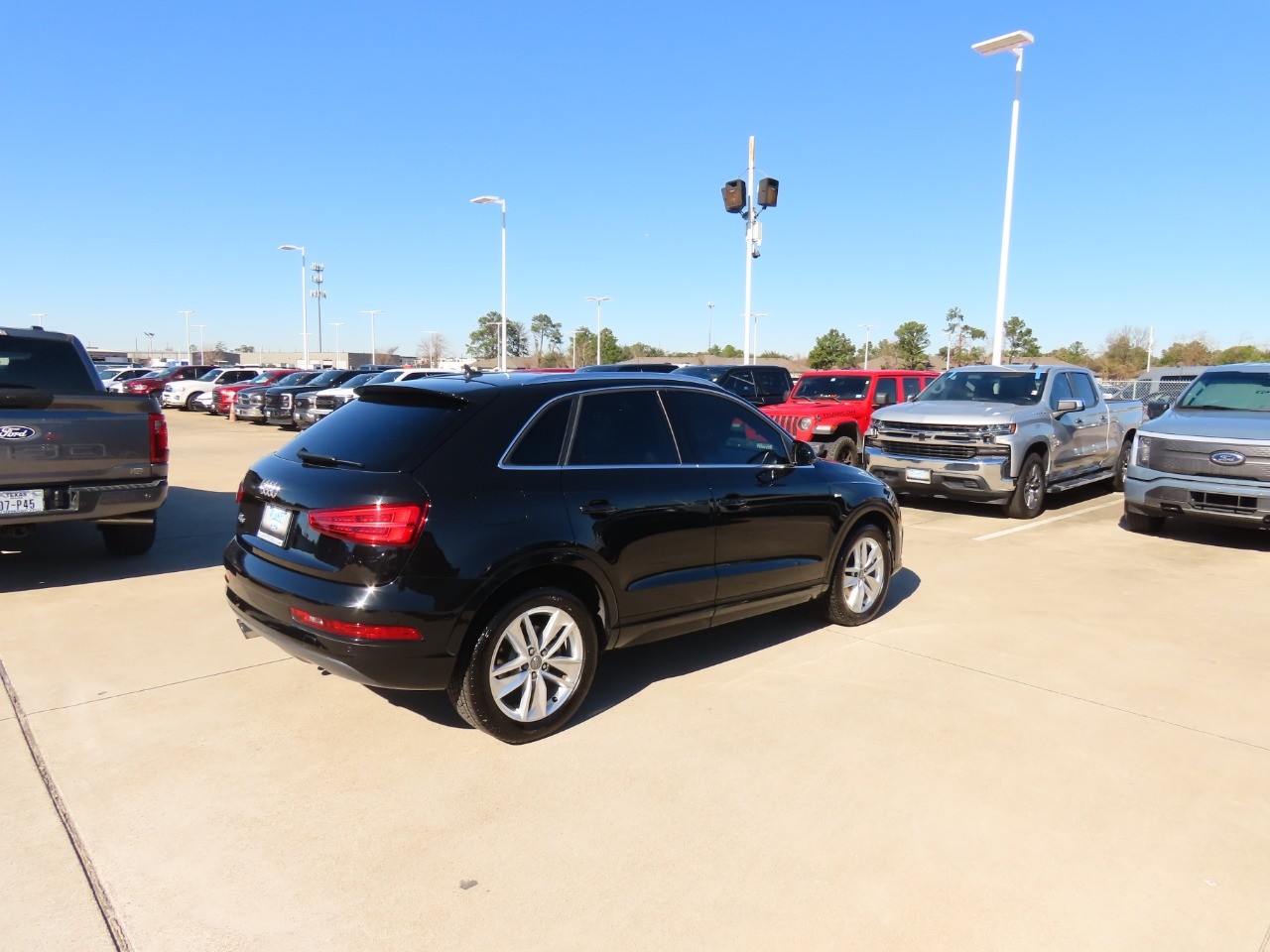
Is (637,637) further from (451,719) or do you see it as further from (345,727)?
(345,727)

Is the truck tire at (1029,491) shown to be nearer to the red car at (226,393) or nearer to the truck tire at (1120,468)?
the truck tire at (1120,468)

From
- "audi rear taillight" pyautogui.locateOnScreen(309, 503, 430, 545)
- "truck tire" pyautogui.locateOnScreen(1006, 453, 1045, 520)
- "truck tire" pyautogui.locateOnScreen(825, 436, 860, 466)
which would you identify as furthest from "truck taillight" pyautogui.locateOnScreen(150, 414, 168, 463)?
"truck tire" pyautogui.locateOnScreen(825, 436, 860, 466)

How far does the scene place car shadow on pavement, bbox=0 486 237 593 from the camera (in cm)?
679

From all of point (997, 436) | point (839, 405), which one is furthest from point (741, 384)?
point (997, 436)

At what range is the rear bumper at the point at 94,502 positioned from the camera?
20.0 ft

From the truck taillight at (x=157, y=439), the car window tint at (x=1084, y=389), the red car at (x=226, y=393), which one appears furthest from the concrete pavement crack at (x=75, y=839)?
the red car at (x=226, y=393)

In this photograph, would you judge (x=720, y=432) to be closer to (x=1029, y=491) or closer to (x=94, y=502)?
(x=94, y=502)

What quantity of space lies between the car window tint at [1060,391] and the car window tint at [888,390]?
10.4ft

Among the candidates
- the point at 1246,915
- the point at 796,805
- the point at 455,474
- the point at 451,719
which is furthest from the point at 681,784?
the point at 1246,915

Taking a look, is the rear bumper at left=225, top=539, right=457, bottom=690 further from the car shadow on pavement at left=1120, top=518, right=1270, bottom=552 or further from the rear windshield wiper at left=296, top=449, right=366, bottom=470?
the car shadow on pavement at left=1120, top=518, right=1270, bottom=552

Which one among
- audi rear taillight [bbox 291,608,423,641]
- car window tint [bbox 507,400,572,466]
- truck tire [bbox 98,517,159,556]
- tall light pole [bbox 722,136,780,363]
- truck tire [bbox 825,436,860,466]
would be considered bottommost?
truck tire [bbox 98,517,159,556]

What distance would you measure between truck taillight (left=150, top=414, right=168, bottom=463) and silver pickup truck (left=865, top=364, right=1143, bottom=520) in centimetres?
792

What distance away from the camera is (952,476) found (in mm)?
10289

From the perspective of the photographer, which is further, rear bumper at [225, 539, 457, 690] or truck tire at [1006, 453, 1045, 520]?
truck tire at [1006, 453, 1045, 520]
